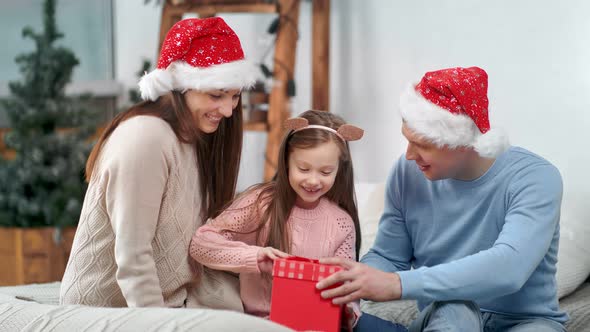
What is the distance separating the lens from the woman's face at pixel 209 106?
189cm

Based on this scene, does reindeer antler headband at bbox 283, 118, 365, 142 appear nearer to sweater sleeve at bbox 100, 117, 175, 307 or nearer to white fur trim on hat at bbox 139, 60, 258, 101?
white fur trim on hat at bbox 139, 60, 258, 101

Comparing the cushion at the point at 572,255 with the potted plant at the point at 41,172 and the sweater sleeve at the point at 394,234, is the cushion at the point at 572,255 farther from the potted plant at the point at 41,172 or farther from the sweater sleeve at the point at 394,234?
the potted plant at the point at 41,172

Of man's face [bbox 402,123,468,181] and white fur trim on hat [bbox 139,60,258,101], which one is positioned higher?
white fur trim on hat [bbox 139,60,258,101]

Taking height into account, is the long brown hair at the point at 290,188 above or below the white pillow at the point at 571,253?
above

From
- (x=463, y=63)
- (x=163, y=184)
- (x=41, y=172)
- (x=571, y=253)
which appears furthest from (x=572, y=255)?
(x=41, y=172)

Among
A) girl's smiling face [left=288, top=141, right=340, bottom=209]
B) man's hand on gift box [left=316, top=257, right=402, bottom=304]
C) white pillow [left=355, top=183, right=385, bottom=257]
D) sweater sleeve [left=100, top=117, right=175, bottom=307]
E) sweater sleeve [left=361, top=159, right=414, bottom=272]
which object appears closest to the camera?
man's hand on gift box [left=316, top=257, right=402, bottom=304]

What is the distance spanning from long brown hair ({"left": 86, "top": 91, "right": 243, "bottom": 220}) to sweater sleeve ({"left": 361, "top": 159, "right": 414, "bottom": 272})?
15.2 inches

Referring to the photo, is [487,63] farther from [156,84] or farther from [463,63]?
[156,84]

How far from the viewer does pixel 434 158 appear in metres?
1.85

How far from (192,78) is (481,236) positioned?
0.74 m

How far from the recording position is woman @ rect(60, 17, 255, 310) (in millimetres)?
1816

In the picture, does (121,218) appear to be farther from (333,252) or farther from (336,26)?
(336,26)

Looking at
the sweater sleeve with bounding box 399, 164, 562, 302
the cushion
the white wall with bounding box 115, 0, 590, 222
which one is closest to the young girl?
the sweater sleeve with bounding box 399, 164, 562, 302

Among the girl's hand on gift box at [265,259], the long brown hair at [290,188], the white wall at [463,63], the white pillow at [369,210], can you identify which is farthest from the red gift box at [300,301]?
the white wall at [463,63]
